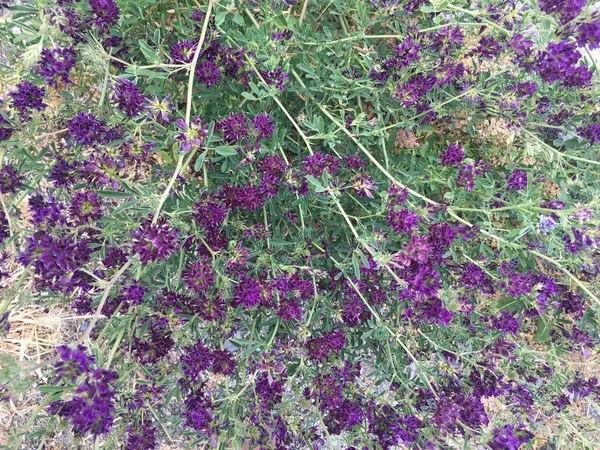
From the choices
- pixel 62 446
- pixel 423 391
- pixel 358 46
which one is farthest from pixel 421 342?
pixel 62 446

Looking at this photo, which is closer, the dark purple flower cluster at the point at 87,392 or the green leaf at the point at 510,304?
the dark purple flower cluster at the point at 87,392

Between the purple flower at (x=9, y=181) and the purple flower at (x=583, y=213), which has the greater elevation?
the purple flower at (x=583, y=213)

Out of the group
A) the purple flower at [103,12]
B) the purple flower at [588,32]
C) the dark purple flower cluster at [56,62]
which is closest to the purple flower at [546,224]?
the purple flower at [588,32]

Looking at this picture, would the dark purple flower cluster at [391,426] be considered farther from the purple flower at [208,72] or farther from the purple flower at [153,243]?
the purple flower at [208,72]

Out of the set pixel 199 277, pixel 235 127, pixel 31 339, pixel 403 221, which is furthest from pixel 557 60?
pixel 31 339

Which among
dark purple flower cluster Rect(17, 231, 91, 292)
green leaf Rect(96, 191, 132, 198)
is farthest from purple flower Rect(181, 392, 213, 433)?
green leaf Rect(96, 191, 132, 198)

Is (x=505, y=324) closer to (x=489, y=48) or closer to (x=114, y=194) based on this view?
(x=489, y=48)
